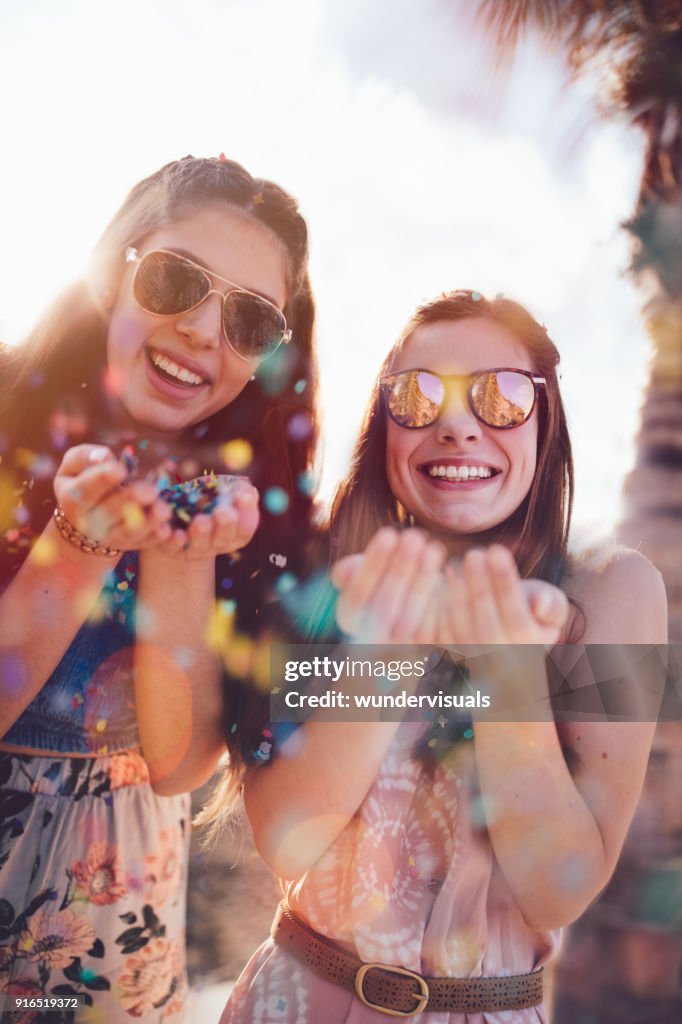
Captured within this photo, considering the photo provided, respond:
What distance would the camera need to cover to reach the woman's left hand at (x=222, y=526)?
43.6 inches

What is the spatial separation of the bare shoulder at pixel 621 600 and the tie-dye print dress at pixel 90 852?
1024 millimetres

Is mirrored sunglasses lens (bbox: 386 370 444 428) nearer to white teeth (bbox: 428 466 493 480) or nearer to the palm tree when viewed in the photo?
white teeth (bbox: 428 466 493 480)

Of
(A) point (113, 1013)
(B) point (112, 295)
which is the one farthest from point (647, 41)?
(A) point (113, 1013)

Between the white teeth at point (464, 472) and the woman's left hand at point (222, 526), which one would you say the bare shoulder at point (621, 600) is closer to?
the white teeth at point (464, 472)

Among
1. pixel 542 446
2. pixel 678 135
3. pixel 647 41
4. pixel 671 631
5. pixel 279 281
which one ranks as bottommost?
pixel 542 446

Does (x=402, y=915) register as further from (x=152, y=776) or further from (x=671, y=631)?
(x=671, y=631)

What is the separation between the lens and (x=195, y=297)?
5.19ft

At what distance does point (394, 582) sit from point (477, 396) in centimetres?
54

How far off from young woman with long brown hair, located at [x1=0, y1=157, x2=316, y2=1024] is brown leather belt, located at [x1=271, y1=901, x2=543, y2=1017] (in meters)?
0.51

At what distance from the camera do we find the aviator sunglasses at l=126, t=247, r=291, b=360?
5.15 ft

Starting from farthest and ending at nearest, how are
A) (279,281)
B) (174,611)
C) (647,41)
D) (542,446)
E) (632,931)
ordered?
(647,41), (632,931), (279,281), (542,446), (174,611)

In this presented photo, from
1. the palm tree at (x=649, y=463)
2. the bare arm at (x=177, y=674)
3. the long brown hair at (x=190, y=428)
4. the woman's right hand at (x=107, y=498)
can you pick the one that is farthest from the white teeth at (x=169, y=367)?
the palm tree at (x=649, y=463)

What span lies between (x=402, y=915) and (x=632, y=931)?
2.28 meters

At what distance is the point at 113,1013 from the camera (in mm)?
1522
